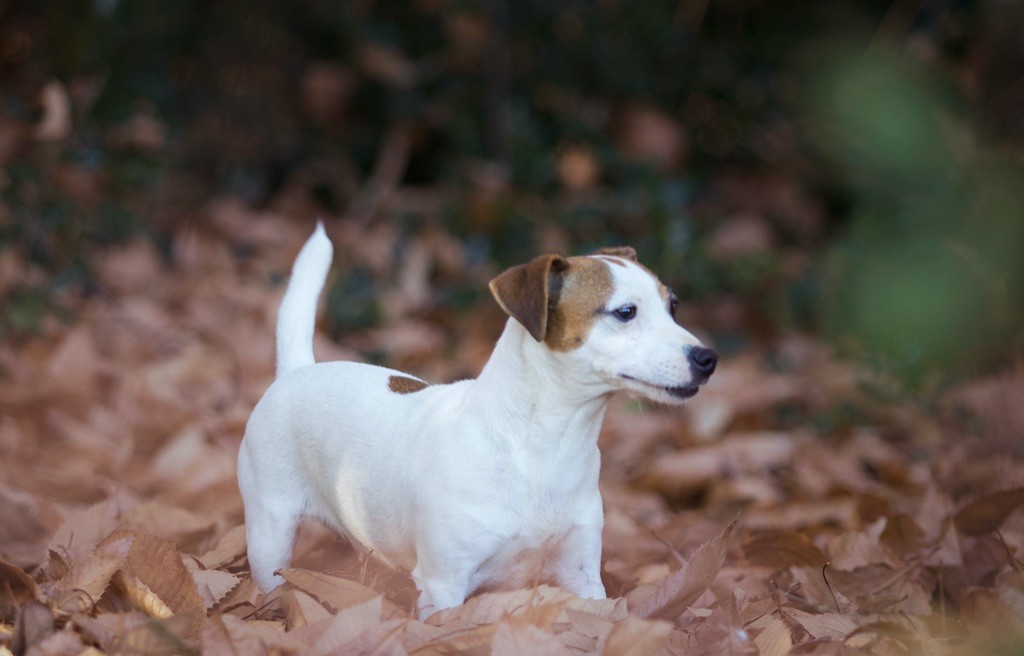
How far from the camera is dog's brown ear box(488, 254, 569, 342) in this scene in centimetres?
288

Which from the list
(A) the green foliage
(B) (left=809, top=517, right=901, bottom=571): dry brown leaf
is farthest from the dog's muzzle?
(A) the green foliage

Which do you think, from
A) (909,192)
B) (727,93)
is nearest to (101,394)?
(909,192)

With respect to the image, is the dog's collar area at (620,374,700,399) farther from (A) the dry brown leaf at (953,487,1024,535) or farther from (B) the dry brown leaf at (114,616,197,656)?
(B) the dry brown leaf at (114,616,197,656)

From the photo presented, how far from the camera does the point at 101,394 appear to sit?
16.6 feet

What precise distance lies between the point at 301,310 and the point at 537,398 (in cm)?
96

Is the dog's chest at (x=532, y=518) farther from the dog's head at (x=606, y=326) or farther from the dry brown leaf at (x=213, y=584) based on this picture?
the dry brown leaf at (x=213, y=584)

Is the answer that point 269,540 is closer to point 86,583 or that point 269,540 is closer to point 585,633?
point 86,583

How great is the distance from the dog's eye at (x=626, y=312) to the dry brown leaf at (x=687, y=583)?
0.58 metres

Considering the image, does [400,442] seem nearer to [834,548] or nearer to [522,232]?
[834,548]

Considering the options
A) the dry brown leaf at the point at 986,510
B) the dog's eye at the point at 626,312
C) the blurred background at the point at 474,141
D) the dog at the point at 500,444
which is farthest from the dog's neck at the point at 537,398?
the blurred background at the point at 474,141

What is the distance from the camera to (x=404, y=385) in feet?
11.0

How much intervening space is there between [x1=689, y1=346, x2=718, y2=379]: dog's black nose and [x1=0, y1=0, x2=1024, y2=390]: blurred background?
2.49 meters

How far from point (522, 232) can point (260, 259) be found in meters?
1.50

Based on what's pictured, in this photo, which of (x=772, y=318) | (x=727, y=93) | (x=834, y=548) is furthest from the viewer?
(x=727, y=93)
